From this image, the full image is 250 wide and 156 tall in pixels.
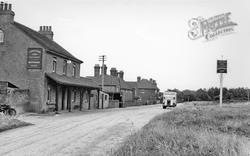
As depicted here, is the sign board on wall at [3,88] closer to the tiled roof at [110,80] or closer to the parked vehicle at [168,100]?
the parked vehicle at [168,100]

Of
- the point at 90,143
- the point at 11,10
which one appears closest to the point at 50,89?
the point at 11,10

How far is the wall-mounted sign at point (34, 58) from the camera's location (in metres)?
32.6

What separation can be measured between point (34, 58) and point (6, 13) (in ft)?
16.7

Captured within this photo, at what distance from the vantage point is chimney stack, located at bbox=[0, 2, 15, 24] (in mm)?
33031

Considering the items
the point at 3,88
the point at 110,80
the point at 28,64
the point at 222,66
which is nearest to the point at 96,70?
the point at 110,80

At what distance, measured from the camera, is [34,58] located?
107ft

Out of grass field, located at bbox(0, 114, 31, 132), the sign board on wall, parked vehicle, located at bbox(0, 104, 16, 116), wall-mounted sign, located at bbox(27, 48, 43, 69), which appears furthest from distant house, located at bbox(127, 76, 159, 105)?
grass field, located at bbox(0, 114, 31, 132)

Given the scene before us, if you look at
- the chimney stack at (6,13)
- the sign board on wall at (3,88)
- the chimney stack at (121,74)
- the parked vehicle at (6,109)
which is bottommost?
the parked vehicle at (6,109)

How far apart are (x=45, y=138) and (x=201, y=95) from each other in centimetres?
10623

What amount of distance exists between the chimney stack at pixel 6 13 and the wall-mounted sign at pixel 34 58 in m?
3.48

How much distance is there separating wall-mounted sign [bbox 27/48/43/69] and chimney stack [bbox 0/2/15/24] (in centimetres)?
348

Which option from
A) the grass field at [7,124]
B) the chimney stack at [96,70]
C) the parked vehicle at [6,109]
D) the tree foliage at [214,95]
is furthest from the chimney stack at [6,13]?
the tree foliage at [214,95]

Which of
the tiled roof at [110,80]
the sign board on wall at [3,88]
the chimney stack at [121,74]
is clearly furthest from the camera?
the chimney stack at [121,74]

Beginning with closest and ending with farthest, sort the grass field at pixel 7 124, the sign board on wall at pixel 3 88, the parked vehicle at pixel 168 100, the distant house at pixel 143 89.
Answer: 1. the grass field at pixel 7 124
2. the sign board on wall at pixel 3 88
3. the parked vehicle at pixel 168 100
4. the distant house at pixel 143 89
